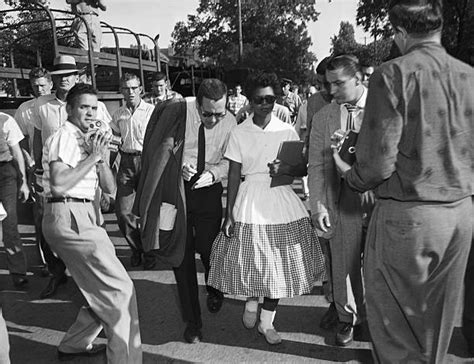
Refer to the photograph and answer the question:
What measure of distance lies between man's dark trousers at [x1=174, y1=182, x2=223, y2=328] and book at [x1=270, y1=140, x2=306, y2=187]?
57cm

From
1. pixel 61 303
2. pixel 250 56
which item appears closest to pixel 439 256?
pixel 61 303

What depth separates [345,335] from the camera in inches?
146

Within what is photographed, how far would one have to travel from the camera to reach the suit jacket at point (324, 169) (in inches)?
138

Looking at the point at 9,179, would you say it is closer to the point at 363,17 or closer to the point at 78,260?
the point at 78,260

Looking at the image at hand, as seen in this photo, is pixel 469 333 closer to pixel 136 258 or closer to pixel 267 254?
pixel 267 254

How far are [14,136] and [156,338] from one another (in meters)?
2.33

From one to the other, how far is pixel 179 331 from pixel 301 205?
4.62 feet

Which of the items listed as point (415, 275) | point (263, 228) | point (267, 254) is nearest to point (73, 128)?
point (263, 228)

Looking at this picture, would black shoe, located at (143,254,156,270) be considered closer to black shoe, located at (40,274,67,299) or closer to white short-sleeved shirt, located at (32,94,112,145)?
black shoe, located at (40,274,67,299)

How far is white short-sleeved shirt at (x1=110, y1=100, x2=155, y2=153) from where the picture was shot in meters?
6.00

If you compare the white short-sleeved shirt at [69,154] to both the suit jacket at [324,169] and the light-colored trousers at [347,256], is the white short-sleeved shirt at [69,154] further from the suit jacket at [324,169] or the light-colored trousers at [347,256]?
the light-colored trousers at [347,256]

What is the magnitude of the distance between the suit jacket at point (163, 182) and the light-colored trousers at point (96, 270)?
53cm

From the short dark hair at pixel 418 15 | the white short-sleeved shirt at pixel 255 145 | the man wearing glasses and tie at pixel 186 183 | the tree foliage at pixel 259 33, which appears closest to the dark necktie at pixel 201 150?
the man wearing glasses and tie at pixel 186 183

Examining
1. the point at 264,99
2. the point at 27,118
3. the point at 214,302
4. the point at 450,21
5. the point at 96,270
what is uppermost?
the point at 450,21
